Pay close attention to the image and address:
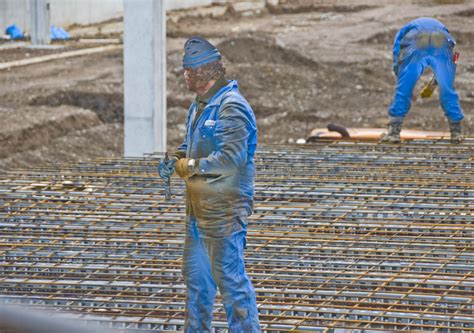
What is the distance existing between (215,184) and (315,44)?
23337mm

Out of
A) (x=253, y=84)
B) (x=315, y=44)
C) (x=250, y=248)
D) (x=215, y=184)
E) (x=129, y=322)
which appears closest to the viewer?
(x=215, y=184)

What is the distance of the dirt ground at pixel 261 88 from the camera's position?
61.2ft

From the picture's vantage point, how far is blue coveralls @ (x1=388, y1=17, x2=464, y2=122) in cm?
1244

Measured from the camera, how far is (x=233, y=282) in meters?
5.86

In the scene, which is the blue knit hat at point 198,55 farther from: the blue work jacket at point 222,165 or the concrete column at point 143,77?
the concrete column at point 143,77

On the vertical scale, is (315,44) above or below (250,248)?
above

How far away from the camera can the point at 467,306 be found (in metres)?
7.12

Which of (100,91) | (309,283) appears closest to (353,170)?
(309,283)

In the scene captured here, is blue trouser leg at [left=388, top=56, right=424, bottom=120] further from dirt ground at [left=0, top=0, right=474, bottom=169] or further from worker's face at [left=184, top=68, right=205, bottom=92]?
worker's face at [left=184, top=68, right=205, bottom=92]

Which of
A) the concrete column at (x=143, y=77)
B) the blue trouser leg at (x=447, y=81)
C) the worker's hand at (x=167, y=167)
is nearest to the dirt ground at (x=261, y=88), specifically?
the concrete column at (x=143, y=77)

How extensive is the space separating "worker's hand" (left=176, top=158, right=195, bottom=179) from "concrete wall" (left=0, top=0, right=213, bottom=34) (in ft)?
83.0

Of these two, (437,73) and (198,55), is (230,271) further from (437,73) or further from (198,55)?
(437,73)

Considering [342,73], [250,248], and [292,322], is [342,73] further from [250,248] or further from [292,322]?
[292,322]

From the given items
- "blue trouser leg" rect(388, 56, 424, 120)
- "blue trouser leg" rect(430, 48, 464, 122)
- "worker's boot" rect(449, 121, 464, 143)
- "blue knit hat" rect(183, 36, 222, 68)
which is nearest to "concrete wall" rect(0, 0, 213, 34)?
"blue trouser leg" rect(388, 56, 424, 120)
